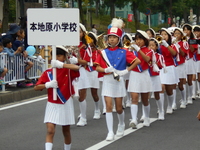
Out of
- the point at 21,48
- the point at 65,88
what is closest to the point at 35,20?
the point at 65,88

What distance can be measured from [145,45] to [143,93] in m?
0.94

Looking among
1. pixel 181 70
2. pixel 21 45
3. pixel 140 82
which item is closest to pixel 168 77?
pixel 181 70

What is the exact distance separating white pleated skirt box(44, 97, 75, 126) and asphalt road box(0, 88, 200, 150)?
3.98 ft

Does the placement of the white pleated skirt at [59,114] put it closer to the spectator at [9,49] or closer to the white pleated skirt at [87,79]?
the white pleated skirt at [87,79]

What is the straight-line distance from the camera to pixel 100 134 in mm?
9875

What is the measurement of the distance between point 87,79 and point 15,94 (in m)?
3.98

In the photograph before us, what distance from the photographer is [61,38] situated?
26.2ft

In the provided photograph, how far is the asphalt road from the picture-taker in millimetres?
8914

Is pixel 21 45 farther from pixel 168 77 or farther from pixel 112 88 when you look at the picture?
pixel 112 88

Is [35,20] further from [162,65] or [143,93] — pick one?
[162,65]

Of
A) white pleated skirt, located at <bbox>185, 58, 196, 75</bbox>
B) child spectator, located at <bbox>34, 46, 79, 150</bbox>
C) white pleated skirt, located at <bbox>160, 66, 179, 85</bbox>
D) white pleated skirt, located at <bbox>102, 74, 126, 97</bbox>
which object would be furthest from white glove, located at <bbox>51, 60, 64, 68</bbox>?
white pleated skirt, located at <bbox>185, 58, 196, 75</bbox>

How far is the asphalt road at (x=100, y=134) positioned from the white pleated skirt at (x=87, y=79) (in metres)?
0.78

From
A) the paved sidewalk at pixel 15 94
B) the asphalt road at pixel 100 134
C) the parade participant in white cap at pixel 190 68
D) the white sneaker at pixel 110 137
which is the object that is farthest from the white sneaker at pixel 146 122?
the paved sidewalk at pixel 15 94

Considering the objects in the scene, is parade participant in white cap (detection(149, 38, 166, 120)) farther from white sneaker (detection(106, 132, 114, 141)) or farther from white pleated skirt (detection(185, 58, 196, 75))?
white pleated skirt (detection(185, 58, 196, 75))
